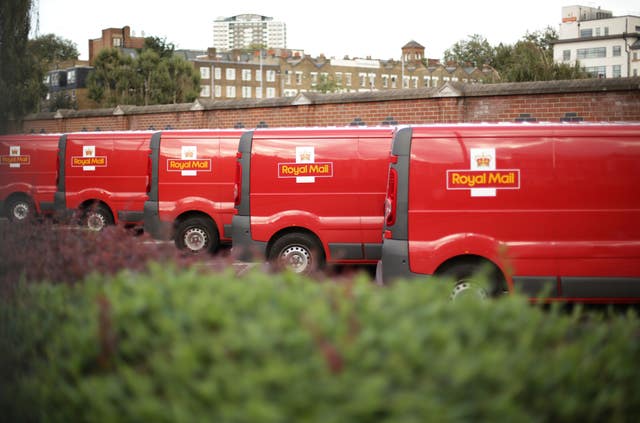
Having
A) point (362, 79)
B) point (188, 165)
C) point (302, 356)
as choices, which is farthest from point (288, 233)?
point (362, 79)

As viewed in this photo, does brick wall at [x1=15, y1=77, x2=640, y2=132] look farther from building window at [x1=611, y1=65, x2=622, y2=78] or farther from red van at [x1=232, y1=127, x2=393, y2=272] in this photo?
building window at [x1=611, y1=65, x2=622, y2=78]

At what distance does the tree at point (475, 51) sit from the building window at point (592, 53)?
2671 centimetres

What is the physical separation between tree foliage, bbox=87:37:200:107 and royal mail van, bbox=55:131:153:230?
69021 mm

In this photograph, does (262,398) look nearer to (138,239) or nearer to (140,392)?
(140,392)

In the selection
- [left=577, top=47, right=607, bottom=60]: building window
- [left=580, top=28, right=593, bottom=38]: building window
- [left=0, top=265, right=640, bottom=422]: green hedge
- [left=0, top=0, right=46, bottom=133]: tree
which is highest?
[left=580, top=28, right=593, bottom=38]: building window

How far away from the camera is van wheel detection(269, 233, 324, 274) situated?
12.7 meters

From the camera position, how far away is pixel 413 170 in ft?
30.7

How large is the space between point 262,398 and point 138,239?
316 cm

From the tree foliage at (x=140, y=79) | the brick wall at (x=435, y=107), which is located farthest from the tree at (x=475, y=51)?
the brick wall at (x=435, y=107)

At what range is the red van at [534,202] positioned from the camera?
9.30m

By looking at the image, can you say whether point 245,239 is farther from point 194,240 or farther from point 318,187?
point 194,240

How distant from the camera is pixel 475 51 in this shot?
417 feet

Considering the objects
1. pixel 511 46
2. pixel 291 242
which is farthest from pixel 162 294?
pixel 511 46

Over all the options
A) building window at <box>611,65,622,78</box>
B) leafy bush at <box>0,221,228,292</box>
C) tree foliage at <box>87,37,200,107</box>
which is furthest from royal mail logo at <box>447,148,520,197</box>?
building window at <box>611,65,622,78</box>
